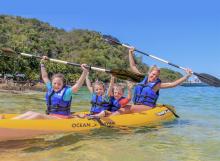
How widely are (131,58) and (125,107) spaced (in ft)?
6.08

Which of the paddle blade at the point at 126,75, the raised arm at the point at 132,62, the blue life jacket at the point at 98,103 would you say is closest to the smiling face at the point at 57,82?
the blue life jacket at the point at 98,103

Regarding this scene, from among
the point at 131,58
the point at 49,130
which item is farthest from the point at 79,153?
the point at 131,58

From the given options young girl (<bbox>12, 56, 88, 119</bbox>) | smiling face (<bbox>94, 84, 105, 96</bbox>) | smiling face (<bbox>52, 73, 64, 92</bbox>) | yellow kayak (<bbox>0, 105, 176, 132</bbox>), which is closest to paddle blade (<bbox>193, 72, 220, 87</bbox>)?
yellow kayak (<bbox>0, 105, 176, 132</bbox>)

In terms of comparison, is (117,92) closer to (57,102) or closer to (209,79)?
(57,102)

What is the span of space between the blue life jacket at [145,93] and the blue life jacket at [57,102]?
261cm

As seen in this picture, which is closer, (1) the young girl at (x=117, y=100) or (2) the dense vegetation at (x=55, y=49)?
(1) the young girl at (x=117, y=100)

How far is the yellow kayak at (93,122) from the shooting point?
6844 millimetres

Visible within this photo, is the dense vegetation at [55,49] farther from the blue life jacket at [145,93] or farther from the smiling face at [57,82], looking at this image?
the smiling face at [57,82]

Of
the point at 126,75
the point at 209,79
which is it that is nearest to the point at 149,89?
the point at 126,75

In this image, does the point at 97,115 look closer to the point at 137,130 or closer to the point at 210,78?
the point at 137,130

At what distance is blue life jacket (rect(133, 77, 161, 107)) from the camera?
32.1 feet

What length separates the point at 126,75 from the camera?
9734mm

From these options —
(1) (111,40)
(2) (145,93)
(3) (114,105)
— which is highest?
(1) (111,40)

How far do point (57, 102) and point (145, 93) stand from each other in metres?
2.89
